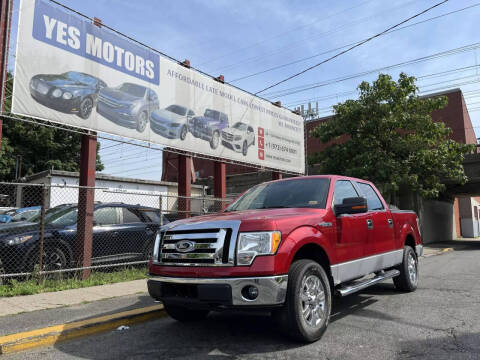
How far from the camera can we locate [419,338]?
419 centimetres

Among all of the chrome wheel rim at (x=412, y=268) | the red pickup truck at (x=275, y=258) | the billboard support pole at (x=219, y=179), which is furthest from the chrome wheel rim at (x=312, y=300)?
the billboard support pole at (x=219, y=179)

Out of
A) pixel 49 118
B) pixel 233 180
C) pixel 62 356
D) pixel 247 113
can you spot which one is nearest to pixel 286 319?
pixel 62 356

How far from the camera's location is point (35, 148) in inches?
1289

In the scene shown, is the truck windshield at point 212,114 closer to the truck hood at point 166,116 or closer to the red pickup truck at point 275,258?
the truck hood at point 166,116

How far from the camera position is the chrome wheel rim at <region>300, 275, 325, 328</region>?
4046 millimetres

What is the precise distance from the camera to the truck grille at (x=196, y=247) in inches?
155

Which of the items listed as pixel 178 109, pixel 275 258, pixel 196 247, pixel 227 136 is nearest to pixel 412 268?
pixel 275 258

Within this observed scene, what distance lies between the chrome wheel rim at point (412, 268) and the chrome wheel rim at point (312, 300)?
10.7ft

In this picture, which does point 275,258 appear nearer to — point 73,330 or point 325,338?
point 325,338

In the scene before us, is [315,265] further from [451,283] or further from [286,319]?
[451,283]

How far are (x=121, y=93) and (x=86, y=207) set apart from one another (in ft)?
10.6

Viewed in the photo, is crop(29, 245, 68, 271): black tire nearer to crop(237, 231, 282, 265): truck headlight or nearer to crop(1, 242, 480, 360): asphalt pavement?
crop(1, 242, 480, 360): asphalt pavement

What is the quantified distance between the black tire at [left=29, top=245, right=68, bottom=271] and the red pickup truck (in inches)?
154

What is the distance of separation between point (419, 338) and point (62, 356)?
3735mm
